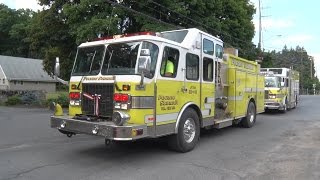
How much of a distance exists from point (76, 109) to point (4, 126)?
24.7 feet

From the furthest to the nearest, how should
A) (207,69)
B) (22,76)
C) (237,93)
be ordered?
(22,76)
(237,93)
(207,69)

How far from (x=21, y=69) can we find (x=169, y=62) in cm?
6191

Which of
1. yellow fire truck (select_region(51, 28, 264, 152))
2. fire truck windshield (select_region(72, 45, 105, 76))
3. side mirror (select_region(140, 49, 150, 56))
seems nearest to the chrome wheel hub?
yellow fire truck (select_region(51, 28, 264, 152))

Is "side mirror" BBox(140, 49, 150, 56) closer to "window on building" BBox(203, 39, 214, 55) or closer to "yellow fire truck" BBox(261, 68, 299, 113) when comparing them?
"window on building" BBox(203, 39, 214, 55)

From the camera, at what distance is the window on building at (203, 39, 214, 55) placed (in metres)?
11.7

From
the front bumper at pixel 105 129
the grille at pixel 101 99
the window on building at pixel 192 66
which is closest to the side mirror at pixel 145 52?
the grille at pixel 101 99

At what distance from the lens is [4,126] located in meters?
16.5

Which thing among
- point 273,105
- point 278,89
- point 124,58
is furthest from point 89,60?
point 278,89

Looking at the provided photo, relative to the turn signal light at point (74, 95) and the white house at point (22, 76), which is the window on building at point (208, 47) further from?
the white house at point (22, 76)

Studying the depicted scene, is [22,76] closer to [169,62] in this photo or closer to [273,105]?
[273,105]

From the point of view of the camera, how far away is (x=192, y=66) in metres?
11.0

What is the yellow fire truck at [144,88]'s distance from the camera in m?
9.02

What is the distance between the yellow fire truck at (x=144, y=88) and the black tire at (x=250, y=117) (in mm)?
3862

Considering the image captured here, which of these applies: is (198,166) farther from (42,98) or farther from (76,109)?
(42,98)
